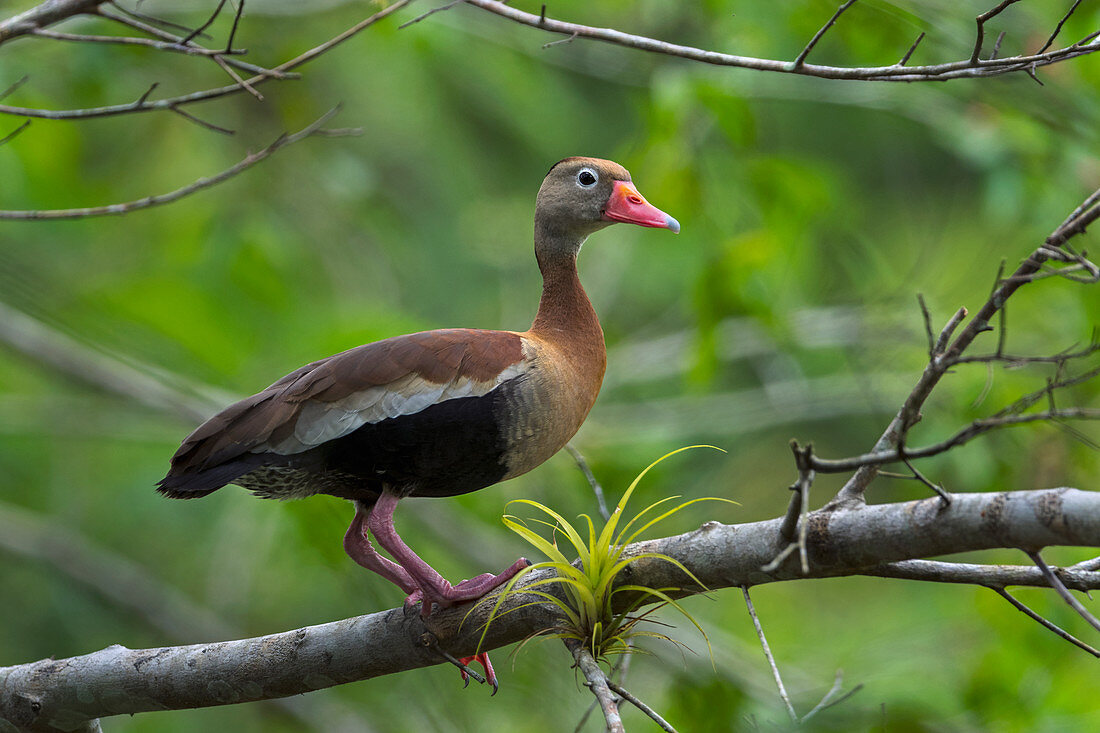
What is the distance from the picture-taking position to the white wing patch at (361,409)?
2877 millimetres

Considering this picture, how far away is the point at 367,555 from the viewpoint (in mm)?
3244

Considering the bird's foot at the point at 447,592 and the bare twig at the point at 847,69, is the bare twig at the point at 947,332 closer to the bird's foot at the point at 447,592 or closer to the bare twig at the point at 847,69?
the bare twig at the point at 847,69

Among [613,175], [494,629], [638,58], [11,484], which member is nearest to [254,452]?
[494,629]

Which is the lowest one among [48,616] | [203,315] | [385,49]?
[48,616]

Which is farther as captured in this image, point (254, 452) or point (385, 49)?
point (385, 49)

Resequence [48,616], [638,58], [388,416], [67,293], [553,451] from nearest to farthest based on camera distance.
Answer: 1. [388,416]
2. [553,451]
3. [67,293]
4. [638,58]
5. [48,616]

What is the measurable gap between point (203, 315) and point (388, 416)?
378 centimetres

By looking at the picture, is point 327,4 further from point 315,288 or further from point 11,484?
point 11,484

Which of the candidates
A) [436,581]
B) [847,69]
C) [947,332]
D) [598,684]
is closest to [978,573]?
[947,332]

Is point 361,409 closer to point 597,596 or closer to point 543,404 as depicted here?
point 543,404

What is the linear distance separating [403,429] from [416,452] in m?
0.08

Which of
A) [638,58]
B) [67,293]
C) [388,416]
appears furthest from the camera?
[638,58]

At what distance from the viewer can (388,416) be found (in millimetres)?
2893

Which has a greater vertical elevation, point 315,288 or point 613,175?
point 613,175
